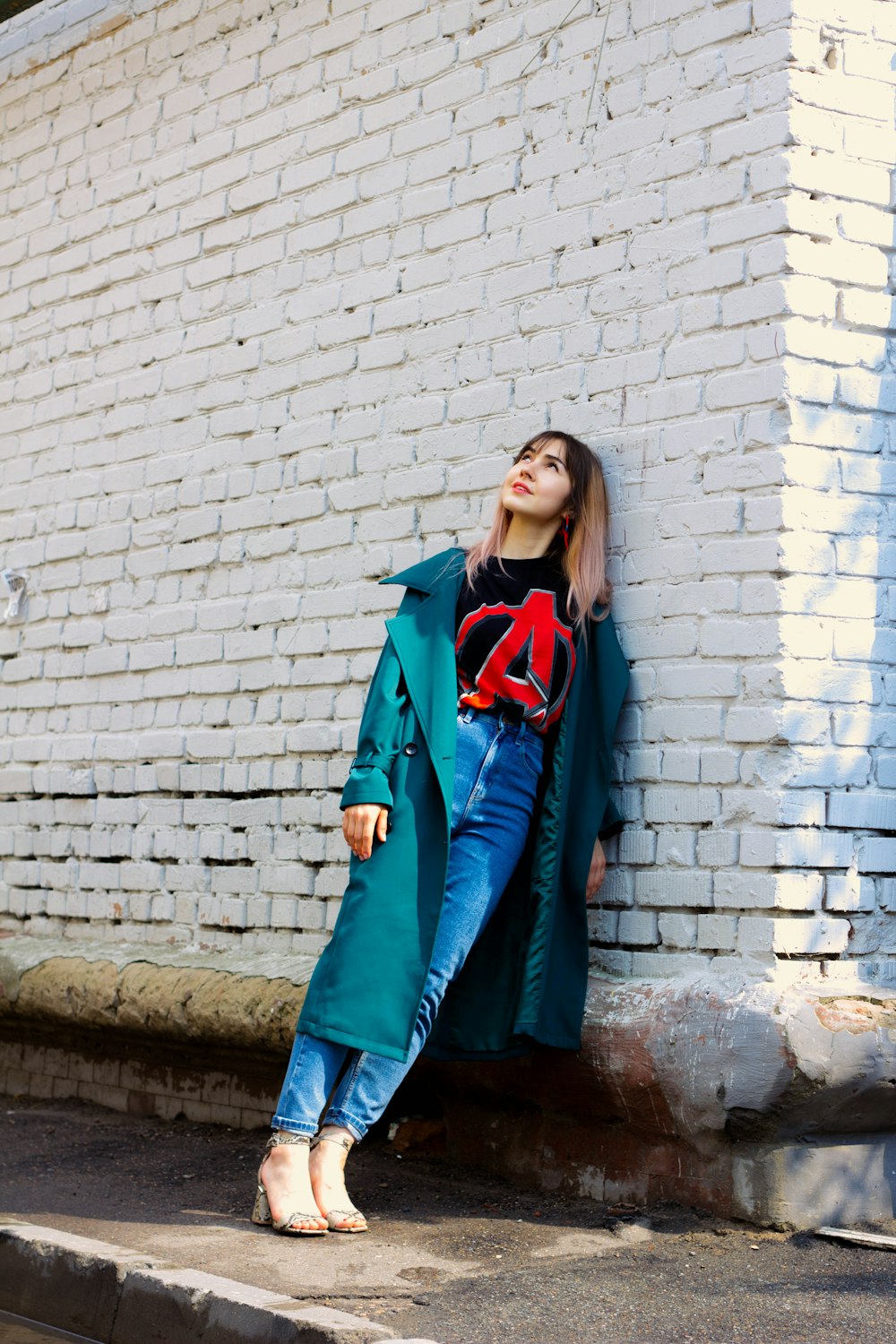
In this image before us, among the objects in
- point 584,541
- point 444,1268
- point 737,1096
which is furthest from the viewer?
point 584,541

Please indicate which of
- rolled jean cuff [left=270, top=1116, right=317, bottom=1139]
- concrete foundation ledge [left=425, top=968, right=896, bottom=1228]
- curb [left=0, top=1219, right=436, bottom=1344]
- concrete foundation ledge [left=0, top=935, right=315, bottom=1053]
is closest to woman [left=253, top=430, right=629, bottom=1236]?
rolled jean cuff [left=270, top=1116, right=317, bottom=1139]

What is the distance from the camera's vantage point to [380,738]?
385 centimetres

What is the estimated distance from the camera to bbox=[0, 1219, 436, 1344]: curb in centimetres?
295

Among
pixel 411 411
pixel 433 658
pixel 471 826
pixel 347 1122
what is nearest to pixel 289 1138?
pixel 347 1122

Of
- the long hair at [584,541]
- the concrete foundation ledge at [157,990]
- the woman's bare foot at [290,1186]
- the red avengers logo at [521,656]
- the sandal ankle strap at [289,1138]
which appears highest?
the long hair at [584,541]

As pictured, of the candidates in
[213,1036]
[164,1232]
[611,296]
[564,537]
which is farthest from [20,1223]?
[611,296]

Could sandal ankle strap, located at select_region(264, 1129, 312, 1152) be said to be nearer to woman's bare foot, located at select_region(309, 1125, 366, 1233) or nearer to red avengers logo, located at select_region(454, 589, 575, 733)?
woman's bare foot, located at select_region(309, 1125, 366, 1233)

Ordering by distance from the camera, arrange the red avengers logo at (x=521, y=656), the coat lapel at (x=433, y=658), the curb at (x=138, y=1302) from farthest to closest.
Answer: the red avengers logo at (x=521, y=656) < the coat lapel at (x=433, y=658) < the curb at (x=138, y=1302)

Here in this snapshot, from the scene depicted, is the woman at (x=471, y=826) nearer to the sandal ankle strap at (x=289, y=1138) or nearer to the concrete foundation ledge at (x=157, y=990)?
the sandal ankle strap at (x=289, y=1138)

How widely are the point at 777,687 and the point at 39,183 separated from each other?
408 centimetres

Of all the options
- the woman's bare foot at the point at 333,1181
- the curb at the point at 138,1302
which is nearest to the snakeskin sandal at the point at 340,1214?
the woman's bare foot at the point at 333,1181

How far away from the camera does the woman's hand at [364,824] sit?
3.79 metres

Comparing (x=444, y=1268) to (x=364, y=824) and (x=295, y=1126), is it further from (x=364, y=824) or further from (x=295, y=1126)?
(x=364, y=824)

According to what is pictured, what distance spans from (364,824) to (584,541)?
0.96m
